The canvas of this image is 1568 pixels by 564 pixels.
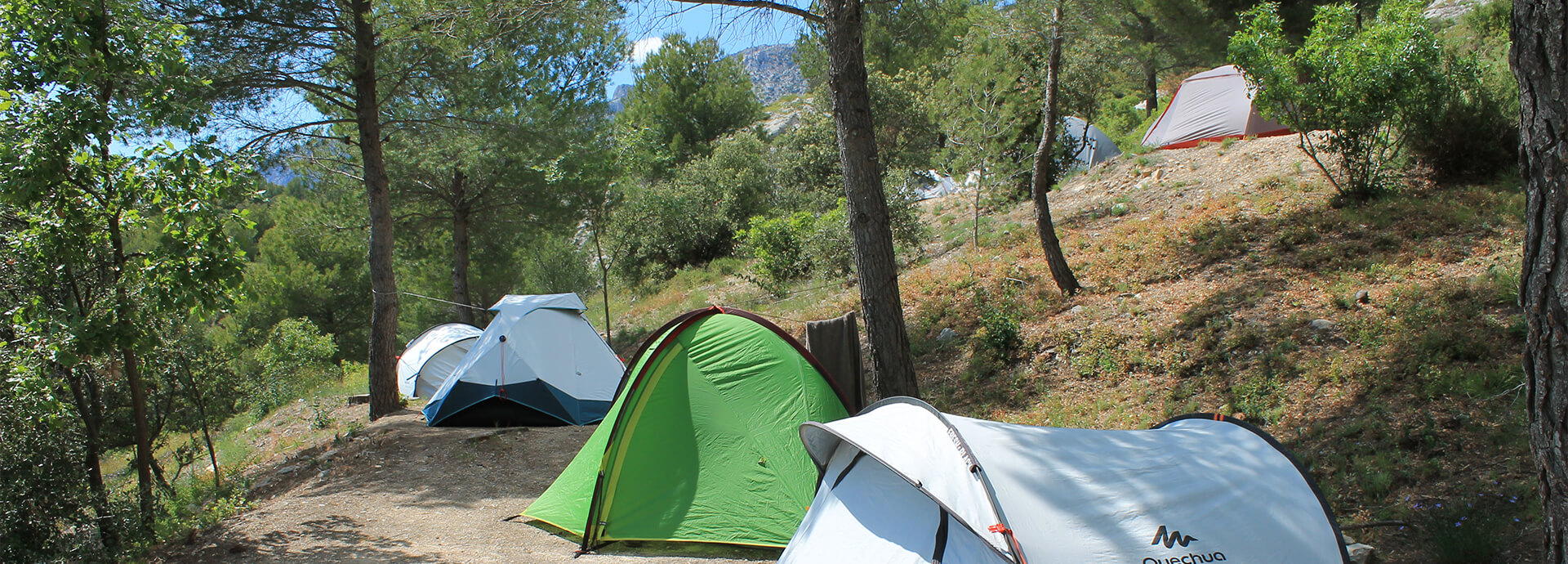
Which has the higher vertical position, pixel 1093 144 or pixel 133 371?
pixel 1093 144

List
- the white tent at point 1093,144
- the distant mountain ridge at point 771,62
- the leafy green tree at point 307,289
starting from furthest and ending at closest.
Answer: the leafy green tree at point 307,289
the white tent at point 1093,144
the distant mountain ridge at point 771,62

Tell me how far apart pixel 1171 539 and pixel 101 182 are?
6.05m

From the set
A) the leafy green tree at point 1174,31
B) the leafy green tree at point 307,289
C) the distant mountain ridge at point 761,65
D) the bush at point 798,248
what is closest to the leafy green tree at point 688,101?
the distant mountain ridge at point 761,65

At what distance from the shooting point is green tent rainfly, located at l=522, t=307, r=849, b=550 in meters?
5.36

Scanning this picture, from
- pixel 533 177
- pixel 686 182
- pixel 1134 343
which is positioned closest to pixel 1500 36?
pixel 1134 343

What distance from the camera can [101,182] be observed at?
4.71 meters

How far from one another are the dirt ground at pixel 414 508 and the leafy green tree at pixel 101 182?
3.91 feet

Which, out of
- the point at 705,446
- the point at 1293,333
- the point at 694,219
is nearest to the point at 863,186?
the point at 705,446

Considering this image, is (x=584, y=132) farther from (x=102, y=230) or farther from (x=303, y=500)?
(x=102, y=230)

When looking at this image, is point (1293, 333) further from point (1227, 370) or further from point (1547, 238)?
point (1547, 238)

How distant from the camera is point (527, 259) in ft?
67.3

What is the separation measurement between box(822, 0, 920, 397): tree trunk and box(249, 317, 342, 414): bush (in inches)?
403

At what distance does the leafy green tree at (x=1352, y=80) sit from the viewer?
24.9 ft

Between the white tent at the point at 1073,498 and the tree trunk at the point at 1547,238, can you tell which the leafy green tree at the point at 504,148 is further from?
the tree trunk at the point at 1547,238
